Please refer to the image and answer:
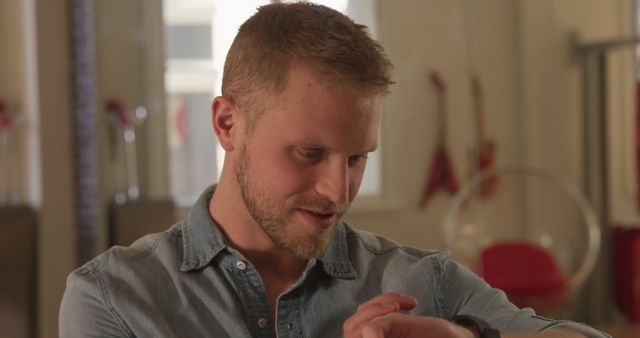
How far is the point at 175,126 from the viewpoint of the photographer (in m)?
3.10

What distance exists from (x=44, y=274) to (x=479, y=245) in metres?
1.72

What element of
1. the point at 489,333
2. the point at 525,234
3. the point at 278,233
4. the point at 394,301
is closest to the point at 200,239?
the point at 278,233

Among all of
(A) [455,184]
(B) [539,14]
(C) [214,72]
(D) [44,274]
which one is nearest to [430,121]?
(A) [455,184]

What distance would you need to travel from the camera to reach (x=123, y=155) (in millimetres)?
3076

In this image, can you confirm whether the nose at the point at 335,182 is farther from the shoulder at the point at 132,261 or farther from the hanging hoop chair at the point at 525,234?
the hanging hoop chair at the point at 525,234

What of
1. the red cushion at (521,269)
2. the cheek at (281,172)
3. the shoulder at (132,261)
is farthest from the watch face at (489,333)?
the red cushion at (521,269)

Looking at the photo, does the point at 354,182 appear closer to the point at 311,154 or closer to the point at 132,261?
the point at 311,154

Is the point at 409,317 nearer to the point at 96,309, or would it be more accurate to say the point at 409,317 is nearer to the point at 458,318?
the point at 458,318

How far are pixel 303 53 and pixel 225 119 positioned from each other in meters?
0.18

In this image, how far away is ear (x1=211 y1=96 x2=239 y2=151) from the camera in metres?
1.32

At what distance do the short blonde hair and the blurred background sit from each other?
61.4 inches

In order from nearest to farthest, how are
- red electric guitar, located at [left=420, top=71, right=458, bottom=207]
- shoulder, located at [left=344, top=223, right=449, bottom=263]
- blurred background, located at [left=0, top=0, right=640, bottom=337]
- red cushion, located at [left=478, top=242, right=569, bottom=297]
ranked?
shoulder, located at [left=344, top=223, right=449, bottom=263] < blurred background, located at [left=0, top=0, right=640, bottom=337] < red electric guitar, located at [left=420, top=71, right=458, bottom=207] < red cushion, located at [left=478, top=242, right=569, bottom=297]

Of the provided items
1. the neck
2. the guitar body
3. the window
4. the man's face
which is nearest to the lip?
the man's face

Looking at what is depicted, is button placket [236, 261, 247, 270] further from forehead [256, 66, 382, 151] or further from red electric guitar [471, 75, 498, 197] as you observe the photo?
red electric guitar [471, 75, 498, 197]
